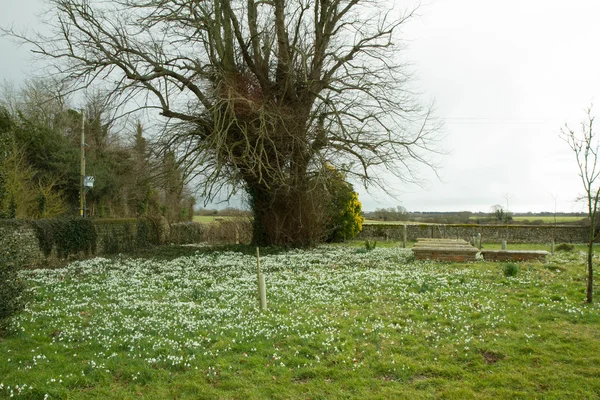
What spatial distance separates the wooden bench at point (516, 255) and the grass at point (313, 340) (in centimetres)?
334

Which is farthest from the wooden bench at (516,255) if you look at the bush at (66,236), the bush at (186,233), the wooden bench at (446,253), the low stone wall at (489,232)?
the low stone wall at (489,232)

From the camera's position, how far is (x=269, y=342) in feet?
21.1

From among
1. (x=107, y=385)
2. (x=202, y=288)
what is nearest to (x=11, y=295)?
(x=107, y=385)

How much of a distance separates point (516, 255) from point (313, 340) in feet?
34.3

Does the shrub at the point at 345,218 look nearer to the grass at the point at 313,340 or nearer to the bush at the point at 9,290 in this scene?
the grass at the point at 313,340

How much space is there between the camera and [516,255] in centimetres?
1425

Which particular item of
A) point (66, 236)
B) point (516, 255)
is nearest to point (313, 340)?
point (516, 255)

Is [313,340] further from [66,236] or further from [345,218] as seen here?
[345,218]

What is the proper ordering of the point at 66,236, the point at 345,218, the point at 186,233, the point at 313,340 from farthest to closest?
1. the point at 345,218
2. the point at 186,233
3. the point at 66,236
4. the point at 313,340

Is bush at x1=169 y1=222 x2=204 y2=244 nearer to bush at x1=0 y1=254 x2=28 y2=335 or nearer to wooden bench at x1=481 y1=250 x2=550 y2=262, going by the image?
wooden bench at x1=481 y1=250 x2=550 y2=262

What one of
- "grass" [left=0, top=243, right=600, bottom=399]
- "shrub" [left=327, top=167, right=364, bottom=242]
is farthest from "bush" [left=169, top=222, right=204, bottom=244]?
"grass" [left=0, top=243, right=600, bottom=399]

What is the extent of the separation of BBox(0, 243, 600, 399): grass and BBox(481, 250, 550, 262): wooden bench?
11.0 ft

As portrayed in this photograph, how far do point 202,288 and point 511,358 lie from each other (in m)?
6.88

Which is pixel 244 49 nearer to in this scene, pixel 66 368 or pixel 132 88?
pixel 132 88
